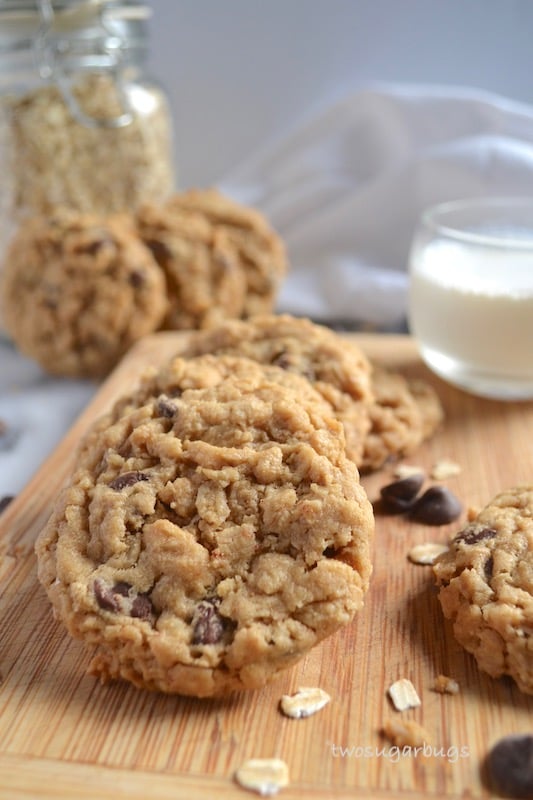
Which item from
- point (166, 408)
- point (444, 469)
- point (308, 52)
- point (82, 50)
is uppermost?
point (82, 50)

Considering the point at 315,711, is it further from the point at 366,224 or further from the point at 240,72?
the point at 240,72

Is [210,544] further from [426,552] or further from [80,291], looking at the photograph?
[80,291]

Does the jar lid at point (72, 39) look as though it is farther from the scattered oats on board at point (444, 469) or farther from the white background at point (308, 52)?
the scattered oats on board at point (444, 469)

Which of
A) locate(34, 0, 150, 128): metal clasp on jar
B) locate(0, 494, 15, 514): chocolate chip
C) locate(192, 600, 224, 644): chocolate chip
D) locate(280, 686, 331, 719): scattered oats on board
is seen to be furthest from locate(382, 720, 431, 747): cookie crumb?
locate(34, 0, 150, 128): metal clasp on jar

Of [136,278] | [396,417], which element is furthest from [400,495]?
[136,278]

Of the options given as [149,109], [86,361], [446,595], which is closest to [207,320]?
[86,361]

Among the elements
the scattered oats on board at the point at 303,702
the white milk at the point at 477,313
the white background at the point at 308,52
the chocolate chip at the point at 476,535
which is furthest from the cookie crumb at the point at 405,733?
the white background at the point at 308,52
